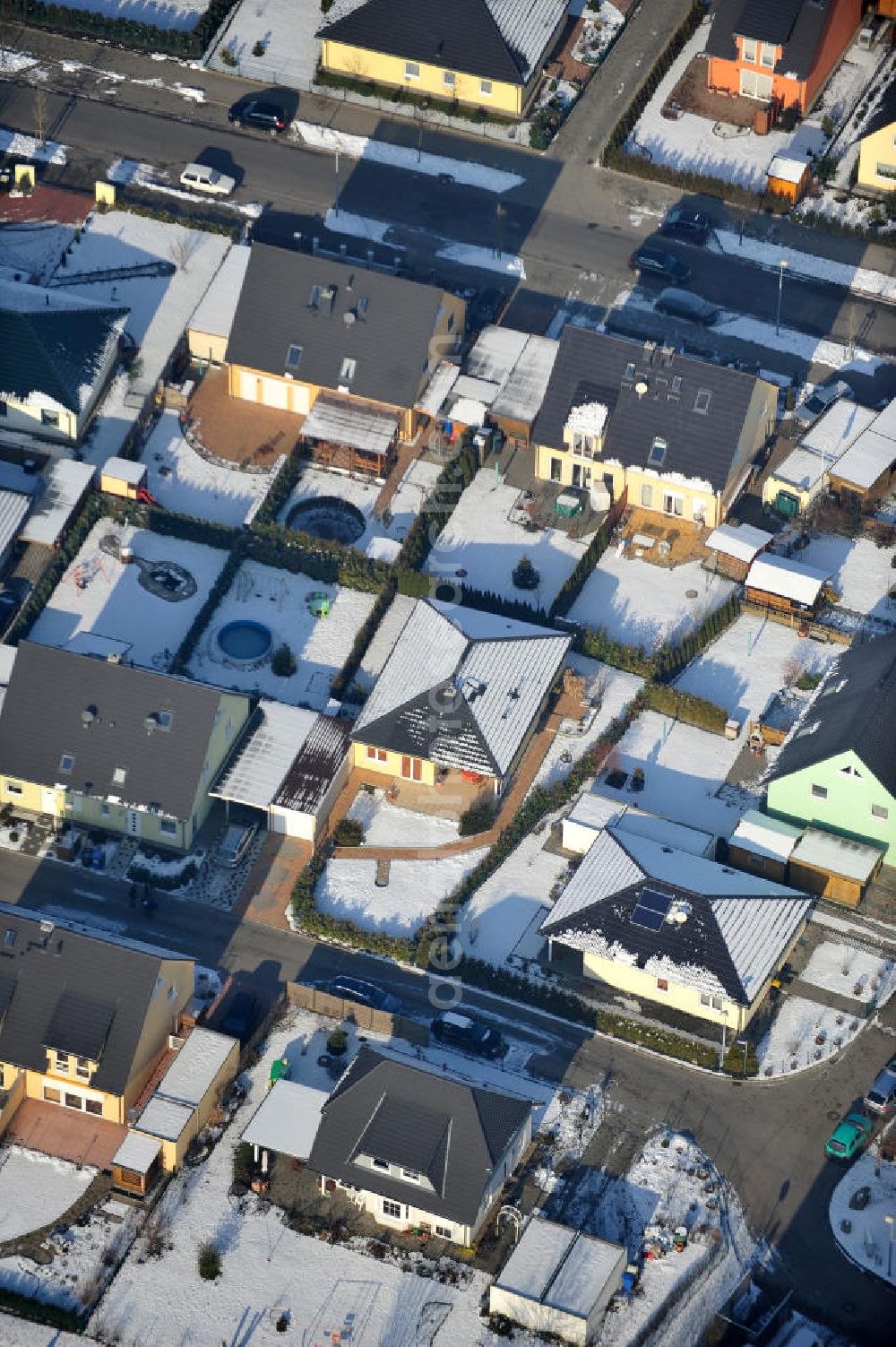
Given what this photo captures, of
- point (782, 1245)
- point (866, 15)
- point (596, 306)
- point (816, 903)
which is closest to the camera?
point (782, 1245)

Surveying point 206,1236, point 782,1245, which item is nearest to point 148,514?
point 206,1236

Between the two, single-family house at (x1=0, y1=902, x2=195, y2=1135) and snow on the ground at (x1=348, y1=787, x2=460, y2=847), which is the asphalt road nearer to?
snow on the ground at (x1=348, y1=787, x2=460, y2=847)

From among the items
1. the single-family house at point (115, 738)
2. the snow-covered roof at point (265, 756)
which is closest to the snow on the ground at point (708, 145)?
the snow-covered roof at point (265, 756)

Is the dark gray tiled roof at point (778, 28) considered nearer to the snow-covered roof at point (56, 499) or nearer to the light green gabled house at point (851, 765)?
the light green gabled house at point (851, 765)

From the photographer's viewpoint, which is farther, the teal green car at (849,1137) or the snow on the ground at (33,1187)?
the teal green car at (849,1137)

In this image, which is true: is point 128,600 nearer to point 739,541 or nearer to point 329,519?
point 329,519

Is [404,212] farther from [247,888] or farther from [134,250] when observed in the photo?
[247,888]
